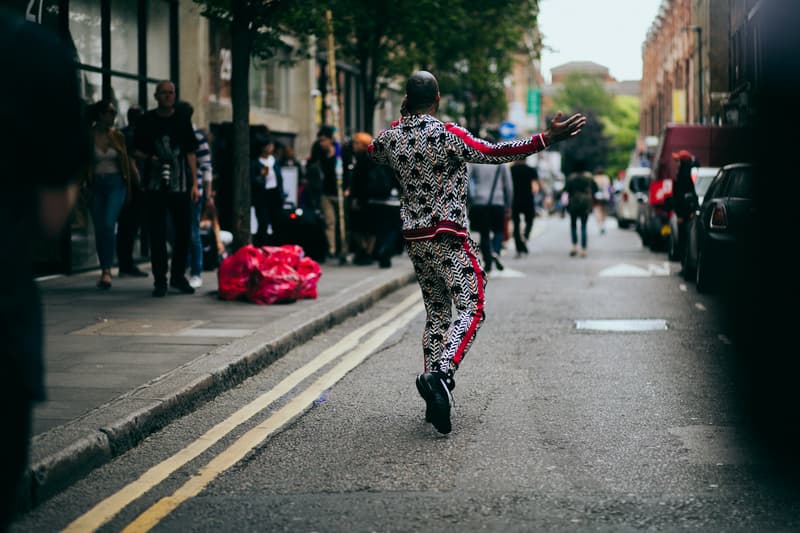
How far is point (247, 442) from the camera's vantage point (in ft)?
20.3

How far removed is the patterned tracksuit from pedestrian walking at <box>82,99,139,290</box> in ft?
24.0

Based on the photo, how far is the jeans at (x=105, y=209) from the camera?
13.3m

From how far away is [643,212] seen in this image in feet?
89.9

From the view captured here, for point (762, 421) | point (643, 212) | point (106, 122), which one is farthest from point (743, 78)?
point (643, 212)

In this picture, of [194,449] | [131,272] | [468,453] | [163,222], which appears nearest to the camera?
[468,453]

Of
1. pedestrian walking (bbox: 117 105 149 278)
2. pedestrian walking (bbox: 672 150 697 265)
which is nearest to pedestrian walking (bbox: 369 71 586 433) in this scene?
pedestrian walking (bbox: 117 105 149 278)

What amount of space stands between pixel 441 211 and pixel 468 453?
1287mm

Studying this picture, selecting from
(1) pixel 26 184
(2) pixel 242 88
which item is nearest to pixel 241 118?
(2) pixel 242 88

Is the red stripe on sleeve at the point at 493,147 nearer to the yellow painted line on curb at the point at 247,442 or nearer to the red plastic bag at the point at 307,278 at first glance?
the yellow painted line on curb at the point at 247,442

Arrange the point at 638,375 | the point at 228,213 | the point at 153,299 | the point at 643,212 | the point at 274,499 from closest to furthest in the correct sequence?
1. the point at 274,499
2. the point at 638,375
3. the point at 153,299
4. the point at 228,213
5. the point at 643,212

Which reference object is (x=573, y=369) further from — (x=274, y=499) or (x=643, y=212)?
(x=643, y=212)

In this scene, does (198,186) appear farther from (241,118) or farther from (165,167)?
(241,118)

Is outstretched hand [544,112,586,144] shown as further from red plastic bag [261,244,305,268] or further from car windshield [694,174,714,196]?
car windshield [694,174,714,196]

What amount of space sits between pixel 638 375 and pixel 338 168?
1069 centimetres
